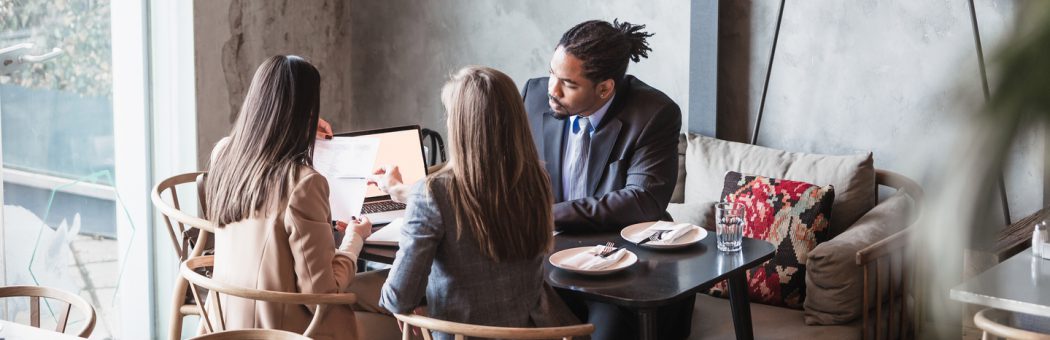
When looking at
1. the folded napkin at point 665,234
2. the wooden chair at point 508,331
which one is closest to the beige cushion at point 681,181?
the folded napkin at point 665,234

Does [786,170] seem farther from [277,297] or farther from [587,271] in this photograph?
[277,297]

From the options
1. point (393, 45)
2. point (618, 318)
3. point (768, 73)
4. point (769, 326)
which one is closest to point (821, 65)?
point (768, 73)

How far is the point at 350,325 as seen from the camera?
238cm

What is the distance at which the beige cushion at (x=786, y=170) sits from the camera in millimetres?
3359

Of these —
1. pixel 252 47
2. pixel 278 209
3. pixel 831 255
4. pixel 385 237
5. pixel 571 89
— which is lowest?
pixel 831 255

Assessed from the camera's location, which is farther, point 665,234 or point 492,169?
point 665,234

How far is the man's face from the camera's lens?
2895 millimetres

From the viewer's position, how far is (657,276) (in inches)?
89.0

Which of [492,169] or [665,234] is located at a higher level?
[492,169]

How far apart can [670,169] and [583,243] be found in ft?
1.54

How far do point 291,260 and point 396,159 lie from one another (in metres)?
0.73

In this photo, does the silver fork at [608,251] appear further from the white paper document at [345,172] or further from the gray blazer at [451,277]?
the white paper document at [345,172]

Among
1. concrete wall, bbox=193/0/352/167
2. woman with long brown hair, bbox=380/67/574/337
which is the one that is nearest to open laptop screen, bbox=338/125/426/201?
woman with long brown hair, bbox=380/67/574/337

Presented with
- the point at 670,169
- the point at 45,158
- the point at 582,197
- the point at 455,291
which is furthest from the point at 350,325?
the point at 45,158
